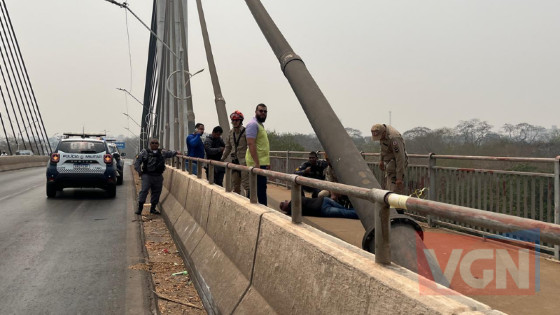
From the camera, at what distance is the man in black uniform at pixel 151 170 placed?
11273 mm

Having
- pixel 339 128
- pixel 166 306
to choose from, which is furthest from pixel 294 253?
pixel 166 306

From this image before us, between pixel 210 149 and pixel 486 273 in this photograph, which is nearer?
pixel 486 273

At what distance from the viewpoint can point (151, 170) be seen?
37.2ft

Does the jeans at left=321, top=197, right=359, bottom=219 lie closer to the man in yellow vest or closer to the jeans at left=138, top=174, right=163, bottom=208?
the man in yellow vest

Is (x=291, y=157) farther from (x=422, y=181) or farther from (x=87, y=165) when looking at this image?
(x=422, y=181)

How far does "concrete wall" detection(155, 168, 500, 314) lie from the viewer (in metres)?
2.06

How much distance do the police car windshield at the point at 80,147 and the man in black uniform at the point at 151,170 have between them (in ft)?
13.0

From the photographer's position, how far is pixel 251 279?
12.6ft

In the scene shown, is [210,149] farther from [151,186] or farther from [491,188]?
[491,188]

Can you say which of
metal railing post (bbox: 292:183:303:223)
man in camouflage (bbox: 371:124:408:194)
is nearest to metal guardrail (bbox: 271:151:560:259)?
man in camouflage (bbox: 371:124:408:194)

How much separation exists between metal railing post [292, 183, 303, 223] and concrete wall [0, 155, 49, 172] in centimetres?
3381

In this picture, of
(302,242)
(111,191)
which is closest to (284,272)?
(302,242)

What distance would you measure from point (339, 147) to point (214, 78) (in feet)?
59.1

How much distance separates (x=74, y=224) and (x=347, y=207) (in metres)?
5.84
